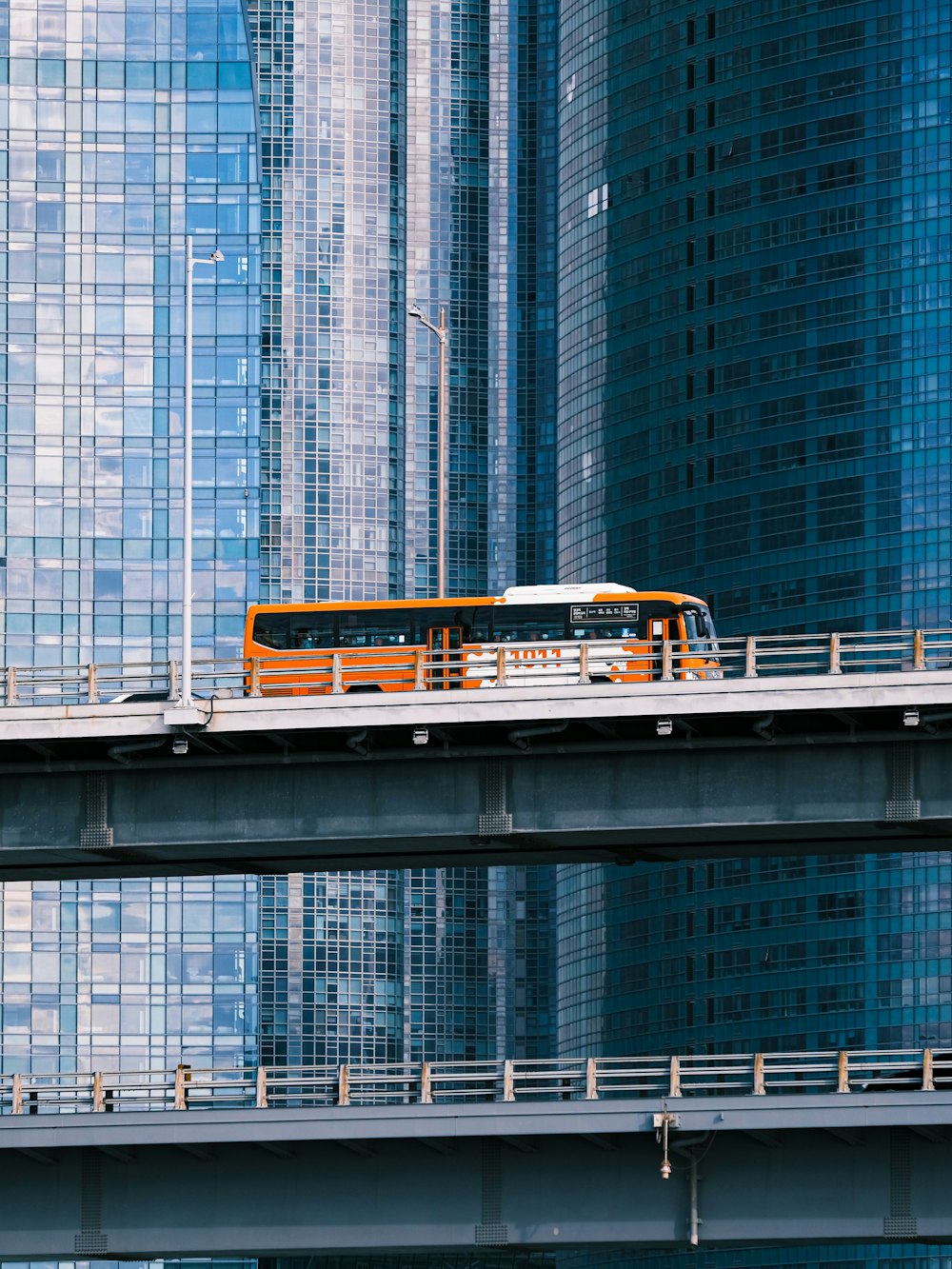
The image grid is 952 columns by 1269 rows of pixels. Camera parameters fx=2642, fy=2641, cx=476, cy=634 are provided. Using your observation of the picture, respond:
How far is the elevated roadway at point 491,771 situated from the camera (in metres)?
59.3

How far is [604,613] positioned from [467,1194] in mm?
30398

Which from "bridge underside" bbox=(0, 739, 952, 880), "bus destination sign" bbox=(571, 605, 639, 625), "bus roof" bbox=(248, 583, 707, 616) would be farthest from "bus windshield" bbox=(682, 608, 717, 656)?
"bridge underside" bbox=(0, 739, 952, 880)

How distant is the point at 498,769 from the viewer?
6153 cm

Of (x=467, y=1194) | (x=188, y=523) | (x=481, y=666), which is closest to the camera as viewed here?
(x=467, y=1194)

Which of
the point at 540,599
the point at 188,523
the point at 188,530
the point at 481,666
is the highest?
the point at 188,523

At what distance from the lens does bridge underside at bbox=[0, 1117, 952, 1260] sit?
5894 centimetres

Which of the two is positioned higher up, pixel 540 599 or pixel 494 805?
pixel 540 599

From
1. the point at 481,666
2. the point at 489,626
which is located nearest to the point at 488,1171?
the point at 481,666

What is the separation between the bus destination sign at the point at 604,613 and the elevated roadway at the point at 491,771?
22947 mm

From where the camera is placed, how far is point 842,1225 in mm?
58844

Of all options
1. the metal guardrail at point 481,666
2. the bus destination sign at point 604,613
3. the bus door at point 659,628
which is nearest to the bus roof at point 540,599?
the bus destination sign at point 604,613

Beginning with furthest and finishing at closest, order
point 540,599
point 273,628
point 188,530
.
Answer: point 273,628 < point 540,599 < point 188,530

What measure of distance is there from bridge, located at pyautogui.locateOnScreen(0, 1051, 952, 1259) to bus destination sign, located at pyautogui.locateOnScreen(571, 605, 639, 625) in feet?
91.3

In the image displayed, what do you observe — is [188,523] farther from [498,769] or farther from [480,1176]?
[480,1176]
